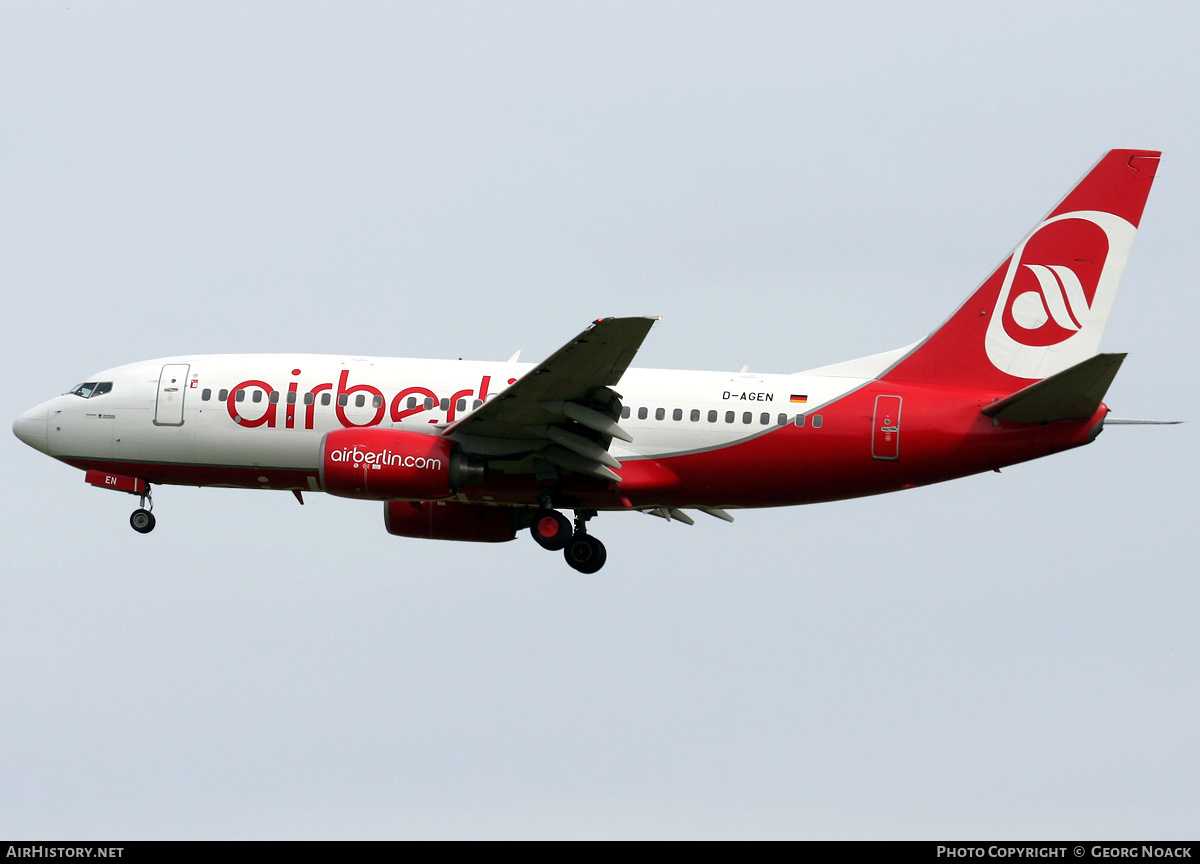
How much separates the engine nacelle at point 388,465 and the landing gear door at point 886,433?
32.2 feet

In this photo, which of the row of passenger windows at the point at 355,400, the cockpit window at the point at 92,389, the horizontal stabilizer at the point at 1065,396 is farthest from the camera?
the cockpit window at the point at 92,389

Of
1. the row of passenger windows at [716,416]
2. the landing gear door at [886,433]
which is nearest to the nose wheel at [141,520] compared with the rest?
the row of passenger windows at [716,416]

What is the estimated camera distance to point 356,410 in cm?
4119

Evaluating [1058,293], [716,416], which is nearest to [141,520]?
[716,416]

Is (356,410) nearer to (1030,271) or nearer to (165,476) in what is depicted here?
(165,476)

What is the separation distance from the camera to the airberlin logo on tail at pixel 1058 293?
4062 centimetres

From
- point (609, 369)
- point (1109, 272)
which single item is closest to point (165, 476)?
point (609, 369)

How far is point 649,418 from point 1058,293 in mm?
10700

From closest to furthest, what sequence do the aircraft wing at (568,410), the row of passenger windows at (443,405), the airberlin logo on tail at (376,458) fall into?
the aircraft wing at (568,410)
the airberlin logo on tail at (376,458)
the row of passenger windows at (443,405)

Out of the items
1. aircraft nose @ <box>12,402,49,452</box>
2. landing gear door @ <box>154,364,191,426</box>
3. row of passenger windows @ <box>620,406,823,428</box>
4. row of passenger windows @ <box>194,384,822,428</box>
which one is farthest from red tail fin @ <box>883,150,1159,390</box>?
aircraft nose @ <box>12,402,49,452</box>

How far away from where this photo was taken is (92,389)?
143ft

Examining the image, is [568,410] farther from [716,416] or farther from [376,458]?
[376,458]

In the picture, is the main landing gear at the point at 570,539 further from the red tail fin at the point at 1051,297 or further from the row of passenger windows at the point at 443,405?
the red tail fin at the point at 1051,297

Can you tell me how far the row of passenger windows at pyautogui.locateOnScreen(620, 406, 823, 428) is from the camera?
131 ft
